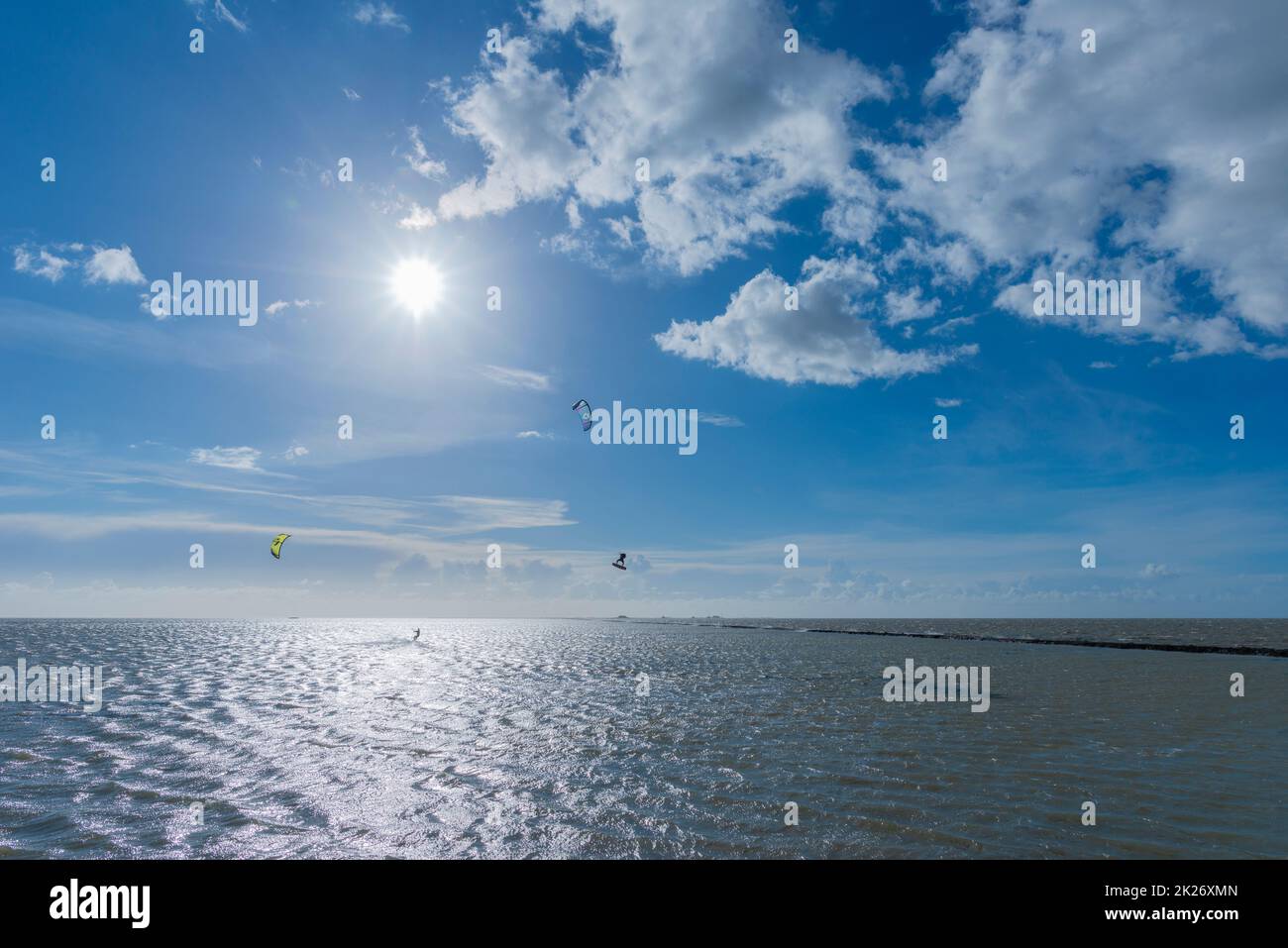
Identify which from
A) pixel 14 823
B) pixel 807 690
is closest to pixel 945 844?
pixel 14 823

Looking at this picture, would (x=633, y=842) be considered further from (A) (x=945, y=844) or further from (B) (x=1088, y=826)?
(B) (x=1088, y=826)

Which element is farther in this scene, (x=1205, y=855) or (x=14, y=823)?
(x=14, y=823)

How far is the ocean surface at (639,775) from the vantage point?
13.7m

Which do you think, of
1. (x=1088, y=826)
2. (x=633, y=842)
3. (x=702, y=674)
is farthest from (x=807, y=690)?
(x=633, y=842)

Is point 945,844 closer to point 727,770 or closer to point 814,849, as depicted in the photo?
point 814,849

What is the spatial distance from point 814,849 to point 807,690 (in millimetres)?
Answer: 29054

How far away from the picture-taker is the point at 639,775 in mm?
19203

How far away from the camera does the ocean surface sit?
13.7 metres

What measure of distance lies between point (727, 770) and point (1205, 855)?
1087 cm

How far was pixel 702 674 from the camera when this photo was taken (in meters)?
52.7
